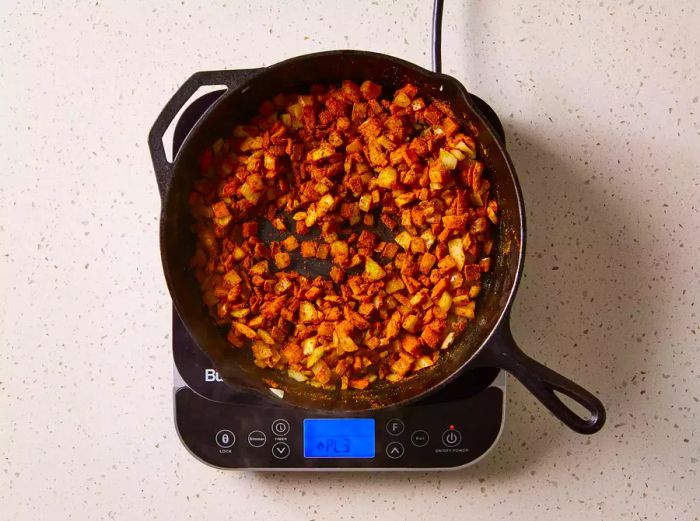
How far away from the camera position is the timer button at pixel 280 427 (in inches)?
34.7

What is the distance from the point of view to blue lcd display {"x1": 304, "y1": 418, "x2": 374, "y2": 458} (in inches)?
34.7

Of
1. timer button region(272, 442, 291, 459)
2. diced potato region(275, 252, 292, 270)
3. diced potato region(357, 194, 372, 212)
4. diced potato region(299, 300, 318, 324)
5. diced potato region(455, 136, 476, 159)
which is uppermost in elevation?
A: diced potato region(455, 136, 476, 159)

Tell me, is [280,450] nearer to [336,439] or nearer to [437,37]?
[336,439]

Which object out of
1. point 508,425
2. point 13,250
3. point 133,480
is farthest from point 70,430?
point 508,425

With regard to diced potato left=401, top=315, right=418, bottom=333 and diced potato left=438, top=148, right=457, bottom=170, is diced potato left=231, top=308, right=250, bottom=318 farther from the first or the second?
diced potato left=438, top=148, right=457, bottom=170

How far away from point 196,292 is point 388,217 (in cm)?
26

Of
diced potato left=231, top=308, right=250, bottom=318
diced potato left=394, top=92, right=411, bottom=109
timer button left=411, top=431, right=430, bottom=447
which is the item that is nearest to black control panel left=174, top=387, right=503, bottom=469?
timer button left=411, top=431, right=430, bottom=447

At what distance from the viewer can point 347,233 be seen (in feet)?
2.95

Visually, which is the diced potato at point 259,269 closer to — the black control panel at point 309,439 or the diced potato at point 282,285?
the diced potato at point 282,285

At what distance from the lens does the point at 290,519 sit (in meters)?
0.94

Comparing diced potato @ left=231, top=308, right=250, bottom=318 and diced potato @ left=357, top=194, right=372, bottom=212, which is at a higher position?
diced potato @ left=357, top=194, right=372, bottom=212

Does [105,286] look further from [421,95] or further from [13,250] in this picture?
[421,95]

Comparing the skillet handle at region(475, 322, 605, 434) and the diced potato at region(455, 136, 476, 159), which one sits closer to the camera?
the skillet handle at region(475, 322, 605, 434)

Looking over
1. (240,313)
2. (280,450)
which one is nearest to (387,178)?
(240,313)
